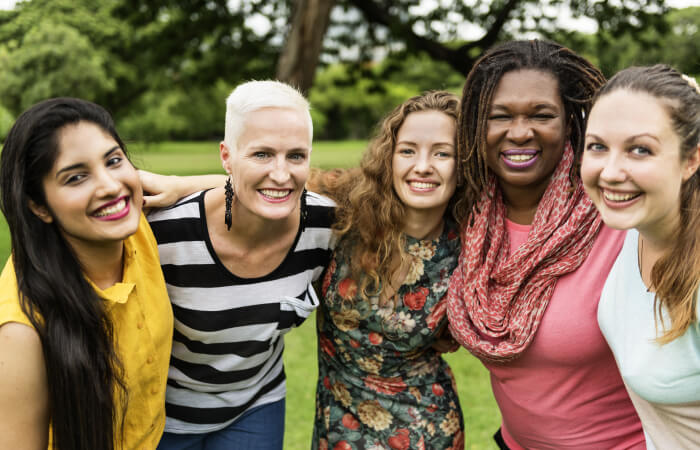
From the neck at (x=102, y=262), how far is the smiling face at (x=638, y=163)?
1.76 meters

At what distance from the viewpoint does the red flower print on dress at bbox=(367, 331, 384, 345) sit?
9.39 feet

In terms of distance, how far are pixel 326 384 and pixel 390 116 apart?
4.64 feet

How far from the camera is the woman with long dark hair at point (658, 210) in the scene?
191 cm

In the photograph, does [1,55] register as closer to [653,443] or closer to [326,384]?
[326,384]

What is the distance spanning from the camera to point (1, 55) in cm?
764

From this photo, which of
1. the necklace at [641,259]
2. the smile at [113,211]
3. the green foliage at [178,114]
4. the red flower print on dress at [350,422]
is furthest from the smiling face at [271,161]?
the green foliage at [178,114]

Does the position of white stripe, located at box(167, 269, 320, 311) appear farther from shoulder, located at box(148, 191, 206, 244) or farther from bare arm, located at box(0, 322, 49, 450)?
bare arm, located at box(0, 322, 49, 450)

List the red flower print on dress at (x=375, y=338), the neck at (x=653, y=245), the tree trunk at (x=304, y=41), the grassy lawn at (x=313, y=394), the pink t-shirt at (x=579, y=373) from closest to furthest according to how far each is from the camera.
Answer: the neck at (x=653, y=245)
the pink t-shirt at (x=579, y=373)
the red flower print on dress at (x=375, y=338)
the grassy lawn at (x=313, y=394)
the tree trunk at (x=304, y=41)

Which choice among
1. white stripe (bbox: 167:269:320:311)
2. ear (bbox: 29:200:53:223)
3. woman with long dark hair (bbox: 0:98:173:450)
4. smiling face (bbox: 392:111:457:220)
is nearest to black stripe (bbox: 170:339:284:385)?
white stripe (bbox: 167:269:320:311)

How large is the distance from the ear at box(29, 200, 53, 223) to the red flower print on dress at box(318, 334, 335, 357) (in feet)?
4.93

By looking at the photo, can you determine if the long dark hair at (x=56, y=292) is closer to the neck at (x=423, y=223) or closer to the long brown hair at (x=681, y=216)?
the neck at (x=423, y=223)

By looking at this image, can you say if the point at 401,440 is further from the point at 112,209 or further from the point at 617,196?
the point at 112,209

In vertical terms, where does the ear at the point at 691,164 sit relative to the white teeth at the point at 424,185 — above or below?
above

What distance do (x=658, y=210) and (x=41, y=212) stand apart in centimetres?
206
